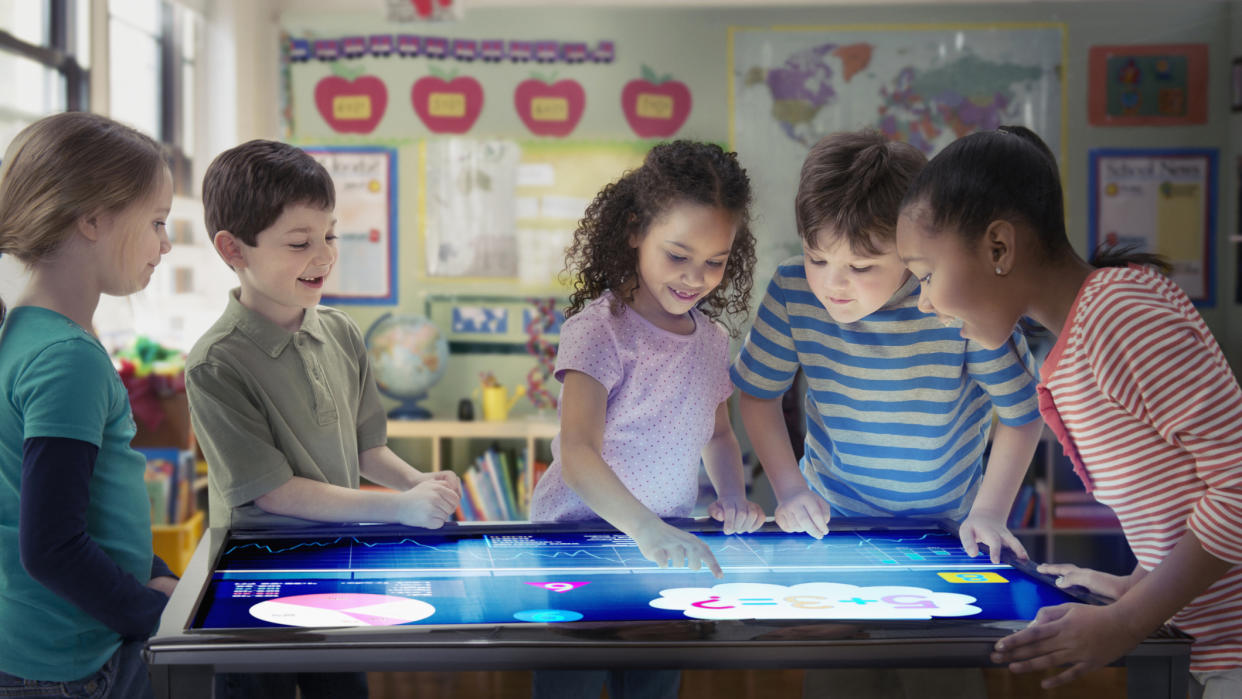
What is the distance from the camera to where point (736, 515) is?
1438mm

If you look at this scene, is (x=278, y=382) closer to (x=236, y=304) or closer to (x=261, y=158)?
(x=236, y=304)

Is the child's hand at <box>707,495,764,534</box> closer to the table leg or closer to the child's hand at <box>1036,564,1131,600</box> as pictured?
the child's hand at <box>1036,564,1131,600</box>

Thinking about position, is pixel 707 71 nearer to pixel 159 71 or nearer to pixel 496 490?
pixel 496 490

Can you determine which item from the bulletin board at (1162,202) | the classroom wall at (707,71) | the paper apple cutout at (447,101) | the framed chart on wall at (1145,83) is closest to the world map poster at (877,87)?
the classroom wall at (707,71)

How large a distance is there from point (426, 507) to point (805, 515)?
0.53m

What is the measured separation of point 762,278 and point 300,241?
3.14 meters

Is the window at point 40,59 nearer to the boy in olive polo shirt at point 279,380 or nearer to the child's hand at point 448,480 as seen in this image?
the boy in olive polo shirt at point 279,380

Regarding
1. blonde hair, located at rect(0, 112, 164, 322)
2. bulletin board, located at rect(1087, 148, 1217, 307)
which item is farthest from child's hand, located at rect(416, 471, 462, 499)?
bulletin board, located at rect(1087, 148, 1217, 307)

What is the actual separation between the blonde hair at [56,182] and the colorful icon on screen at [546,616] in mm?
727

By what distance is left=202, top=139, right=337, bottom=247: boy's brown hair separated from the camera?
1467mm

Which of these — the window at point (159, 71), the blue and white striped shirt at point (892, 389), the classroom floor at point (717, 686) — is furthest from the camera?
the window at point (159, 71)

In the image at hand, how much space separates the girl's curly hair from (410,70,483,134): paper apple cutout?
287cm

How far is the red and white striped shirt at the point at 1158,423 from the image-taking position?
975 mm

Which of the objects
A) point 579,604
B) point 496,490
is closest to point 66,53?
point 496,490
